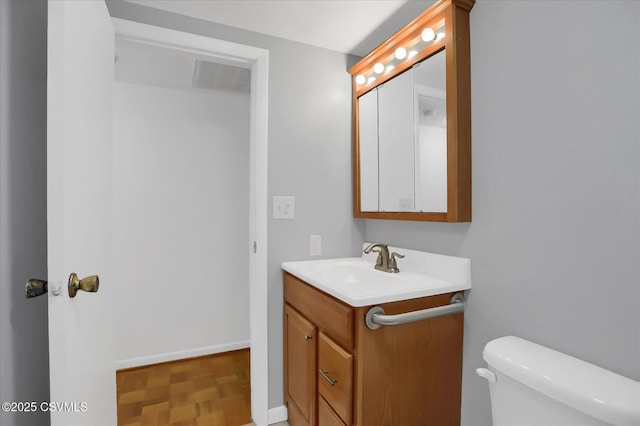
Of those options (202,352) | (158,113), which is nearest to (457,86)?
(158,113)

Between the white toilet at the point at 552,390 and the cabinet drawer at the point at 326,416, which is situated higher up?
the white toilet at the point at 552,390

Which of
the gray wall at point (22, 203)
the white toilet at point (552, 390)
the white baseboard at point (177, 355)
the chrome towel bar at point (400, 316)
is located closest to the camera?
the white toilet at point (552, 390)

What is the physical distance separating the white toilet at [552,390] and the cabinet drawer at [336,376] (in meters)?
0.46

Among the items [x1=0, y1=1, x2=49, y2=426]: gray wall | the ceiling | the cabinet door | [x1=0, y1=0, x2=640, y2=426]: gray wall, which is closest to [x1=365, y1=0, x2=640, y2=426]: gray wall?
[x1=0, y1=0, x2=640, y2=426]: gray wall

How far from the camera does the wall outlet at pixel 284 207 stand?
175 centimetres

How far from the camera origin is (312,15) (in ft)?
5.09

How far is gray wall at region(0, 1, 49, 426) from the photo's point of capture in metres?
0.82

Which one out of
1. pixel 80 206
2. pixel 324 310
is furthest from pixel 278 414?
pixel 80 206

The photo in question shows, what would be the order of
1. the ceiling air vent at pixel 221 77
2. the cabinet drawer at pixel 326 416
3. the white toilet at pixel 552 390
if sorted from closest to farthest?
the white toilet at pixel 552 390 → the cabinet drawer at pixel 326 416 → the ceiling air vent at pixel 221 77

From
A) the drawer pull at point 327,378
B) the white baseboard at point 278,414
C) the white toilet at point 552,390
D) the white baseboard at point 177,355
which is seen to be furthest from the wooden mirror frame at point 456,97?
the white baseboard at point 177,355

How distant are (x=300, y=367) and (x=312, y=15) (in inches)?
70.7

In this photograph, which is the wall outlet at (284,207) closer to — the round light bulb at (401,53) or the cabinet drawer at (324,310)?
the cabinet drawer at (324,310)

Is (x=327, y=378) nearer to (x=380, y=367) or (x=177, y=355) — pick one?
(x=380, y=367)

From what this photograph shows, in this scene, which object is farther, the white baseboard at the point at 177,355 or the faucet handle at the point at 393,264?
the white baseboard at the point at 177,355
